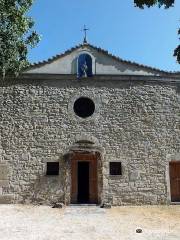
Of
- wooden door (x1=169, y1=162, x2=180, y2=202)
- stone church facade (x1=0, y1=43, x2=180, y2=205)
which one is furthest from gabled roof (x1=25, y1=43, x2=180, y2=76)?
wooden door (x1=169, y1=162, x2=180, y2=202)

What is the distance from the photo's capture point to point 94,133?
1521 centimetres

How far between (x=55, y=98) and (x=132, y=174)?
4554 mm

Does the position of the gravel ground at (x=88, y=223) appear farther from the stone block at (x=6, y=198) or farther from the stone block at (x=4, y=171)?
the stone block at (x=4, y=171)

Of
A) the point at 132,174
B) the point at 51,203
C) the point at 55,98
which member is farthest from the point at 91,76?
the point at 51,203

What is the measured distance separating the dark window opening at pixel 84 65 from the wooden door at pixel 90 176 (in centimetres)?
352

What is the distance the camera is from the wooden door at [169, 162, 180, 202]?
15234 millimetres

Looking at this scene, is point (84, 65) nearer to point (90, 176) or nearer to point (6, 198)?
point (90, 176)

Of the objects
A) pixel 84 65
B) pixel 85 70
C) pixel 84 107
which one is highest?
pixel 84 65

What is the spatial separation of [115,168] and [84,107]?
2.91m

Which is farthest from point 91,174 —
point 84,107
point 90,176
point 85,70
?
point 85,70

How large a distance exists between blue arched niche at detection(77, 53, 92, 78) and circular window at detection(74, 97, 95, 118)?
1.08m

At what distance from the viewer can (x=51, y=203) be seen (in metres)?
14.5

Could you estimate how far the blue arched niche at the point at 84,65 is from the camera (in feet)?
51.5

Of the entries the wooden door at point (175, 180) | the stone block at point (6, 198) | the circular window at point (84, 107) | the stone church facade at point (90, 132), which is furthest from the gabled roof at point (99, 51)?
the stone block at point (6, 198)
